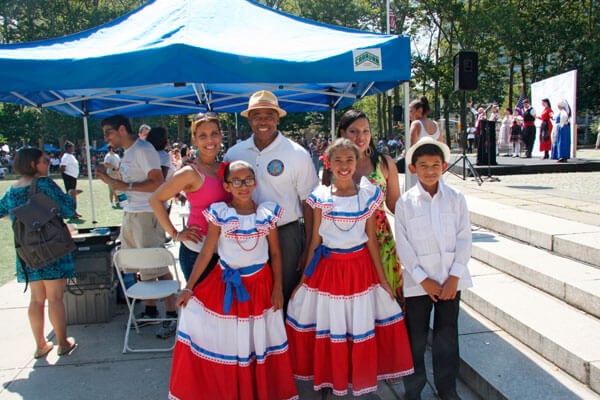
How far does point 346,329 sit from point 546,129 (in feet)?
47.4

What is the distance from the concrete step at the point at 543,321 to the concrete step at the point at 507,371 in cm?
7

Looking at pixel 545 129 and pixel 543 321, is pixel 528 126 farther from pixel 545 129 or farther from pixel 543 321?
pixel 543 321

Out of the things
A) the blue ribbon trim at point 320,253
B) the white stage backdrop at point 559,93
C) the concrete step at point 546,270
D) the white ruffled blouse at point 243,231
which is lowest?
the concrete step at point 546,270

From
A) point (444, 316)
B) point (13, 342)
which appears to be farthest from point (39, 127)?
point (444, 316)

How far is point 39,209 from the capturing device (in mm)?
3318

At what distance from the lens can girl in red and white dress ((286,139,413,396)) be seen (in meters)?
2.69

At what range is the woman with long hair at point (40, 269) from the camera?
3.38m

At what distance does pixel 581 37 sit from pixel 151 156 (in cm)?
3736

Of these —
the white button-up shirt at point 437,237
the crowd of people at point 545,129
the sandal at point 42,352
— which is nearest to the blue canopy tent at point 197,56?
the white button-up shirt at point 437,237

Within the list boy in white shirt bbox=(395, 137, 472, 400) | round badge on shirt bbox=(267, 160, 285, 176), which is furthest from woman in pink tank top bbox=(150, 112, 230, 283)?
boy in white shirt bbox=(395, 137, 472, 400)

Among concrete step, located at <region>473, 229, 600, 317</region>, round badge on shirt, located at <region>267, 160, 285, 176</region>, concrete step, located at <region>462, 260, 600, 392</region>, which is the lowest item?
concrete step, located at <region>462, 260, 600, 392</region>

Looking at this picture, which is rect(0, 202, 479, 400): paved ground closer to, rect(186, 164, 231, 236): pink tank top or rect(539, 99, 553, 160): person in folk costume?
rect(186, 164, 231, 236): pink tank top

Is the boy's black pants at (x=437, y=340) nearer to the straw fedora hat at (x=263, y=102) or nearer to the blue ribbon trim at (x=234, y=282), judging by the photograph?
the blue ribbon trim at (x=234, y=282)

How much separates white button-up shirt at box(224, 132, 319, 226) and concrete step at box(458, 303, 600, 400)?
5.53 feet
